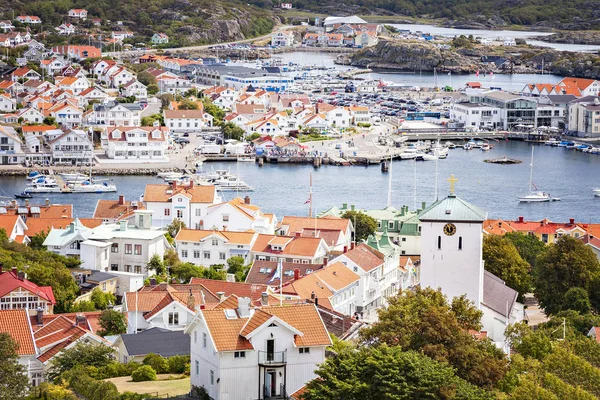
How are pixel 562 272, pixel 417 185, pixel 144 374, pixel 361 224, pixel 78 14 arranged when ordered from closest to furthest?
pixel 144 374 < pixel 562 272 < pixel 361 224 < pixel 417 185 < pixel 78 14

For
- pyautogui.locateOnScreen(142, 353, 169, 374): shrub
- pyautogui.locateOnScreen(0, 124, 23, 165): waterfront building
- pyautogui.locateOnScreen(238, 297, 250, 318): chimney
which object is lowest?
pyautogui.locateOnScreen(142, 353, 169, 374): shrub

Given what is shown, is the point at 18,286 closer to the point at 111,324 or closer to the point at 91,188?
the point at 111,324

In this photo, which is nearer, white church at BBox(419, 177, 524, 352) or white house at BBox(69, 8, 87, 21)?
white church at BBox(419, 177, 524, 352)

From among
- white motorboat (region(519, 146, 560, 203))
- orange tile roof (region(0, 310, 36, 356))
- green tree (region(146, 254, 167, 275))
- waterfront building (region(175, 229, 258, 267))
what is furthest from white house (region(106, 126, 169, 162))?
orange tile roof (region(0, 310, 36, 356))

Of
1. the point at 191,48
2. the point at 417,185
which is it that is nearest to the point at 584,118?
the point at 417,185

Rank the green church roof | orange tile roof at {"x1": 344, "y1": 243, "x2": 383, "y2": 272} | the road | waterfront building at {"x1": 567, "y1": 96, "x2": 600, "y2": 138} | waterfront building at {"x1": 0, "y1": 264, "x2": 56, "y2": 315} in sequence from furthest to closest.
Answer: the road, waterfront building at {"x1": 567, "y1": 96, "x2": 600, "y2": 138}, orange tile roof at {"x1": 344, "y1": 243, "x2": 383, "y2": 272}, waterfront building at {"x1": 0, "y1": 264, "x2": 56, "y2": 315}, the green church roof

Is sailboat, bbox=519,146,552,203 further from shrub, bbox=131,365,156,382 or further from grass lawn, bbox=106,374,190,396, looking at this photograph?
shrub, bbox=131,365,156,382
